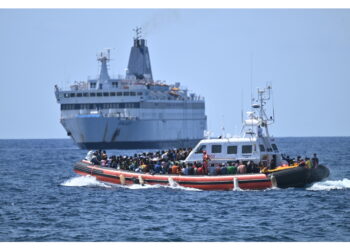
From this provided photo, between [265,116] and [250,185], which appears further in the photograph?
[265,116]

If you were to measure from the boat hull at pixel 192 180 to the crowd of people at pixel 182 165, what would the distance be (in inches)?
15.0

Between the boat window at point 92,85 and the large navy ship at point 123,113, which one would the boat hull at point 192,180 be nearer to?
the large navy ship at point 123,113

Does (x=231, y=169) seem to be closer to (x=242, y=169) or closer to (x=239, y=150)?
(x=242, y=169)

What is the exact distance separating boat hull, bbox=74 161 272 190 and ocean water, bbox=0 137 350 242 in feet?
0.82

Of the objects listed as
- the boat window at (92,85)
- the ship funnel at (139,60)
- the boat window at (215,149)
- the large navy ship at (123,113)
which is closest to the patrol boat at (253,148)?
the boat window at (215,149)

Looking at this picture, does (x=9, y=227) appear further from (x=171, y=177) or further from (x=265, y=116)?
(x=265, y=116)

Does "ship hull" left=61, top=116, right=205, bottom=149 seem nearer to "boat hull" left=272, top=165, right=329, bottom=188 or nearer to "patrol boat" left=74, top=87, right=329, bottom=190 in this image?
"patrol boat" left=74, top=87, right=329, bottom=190

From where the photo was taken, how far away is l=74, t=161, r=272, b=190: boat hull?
31.3m

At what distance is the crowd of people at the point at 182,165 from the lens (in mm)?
31891

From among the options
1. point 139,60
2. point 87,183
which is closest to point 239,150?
point 87,183

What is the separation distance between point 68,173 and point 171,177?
16.0m

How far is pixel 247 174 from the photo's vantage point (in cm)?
3147

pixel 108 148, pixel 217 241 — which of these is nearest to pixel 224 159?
pixel 217 241

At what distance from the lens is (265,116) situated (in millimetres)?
33531
